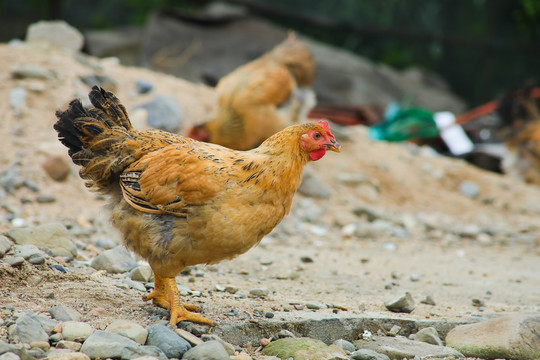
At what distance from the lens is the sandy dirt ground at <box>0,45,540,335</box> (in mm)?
3736

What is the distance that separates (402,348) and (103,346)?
1.68 metres

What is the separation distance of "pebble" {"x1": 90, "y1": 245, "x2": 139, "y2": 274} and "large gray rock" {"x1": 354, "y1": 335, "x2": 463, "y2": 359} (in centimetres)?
177

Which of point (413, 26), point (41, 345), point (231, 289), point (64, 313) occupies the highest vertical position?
point (413, 26)

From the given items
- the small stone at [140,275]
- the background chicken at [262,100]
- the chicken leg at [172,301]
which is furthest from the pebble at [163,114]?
the chicken leg at [172,301]

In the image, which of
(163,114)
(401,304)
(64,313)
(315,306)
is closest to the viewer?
(64,313)

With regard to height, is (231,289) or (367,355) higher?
(231,289)

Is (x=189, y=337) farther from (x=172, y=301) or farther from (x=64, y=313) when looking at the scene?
(x=64, y=313)

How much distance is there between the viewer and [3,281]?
11.4ft

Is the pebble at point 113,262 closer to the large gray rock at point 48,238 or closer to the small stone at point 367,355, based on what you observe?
the large gray rock at point 48,238

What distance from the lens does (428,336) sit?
3559mm

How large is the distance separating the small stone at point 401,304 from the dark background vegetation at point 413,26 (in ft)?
35.0

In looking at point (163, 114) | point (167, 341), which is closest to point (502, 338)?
point (167, 341)

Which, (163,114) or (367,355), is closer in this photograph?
(367,355)

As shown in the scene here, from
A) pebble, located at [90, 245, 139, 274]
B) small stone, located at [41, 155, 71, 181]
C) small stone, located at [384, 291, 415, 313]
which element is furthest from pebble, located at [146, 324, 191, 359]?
small stone, located at [41, 155, 71, 181]
